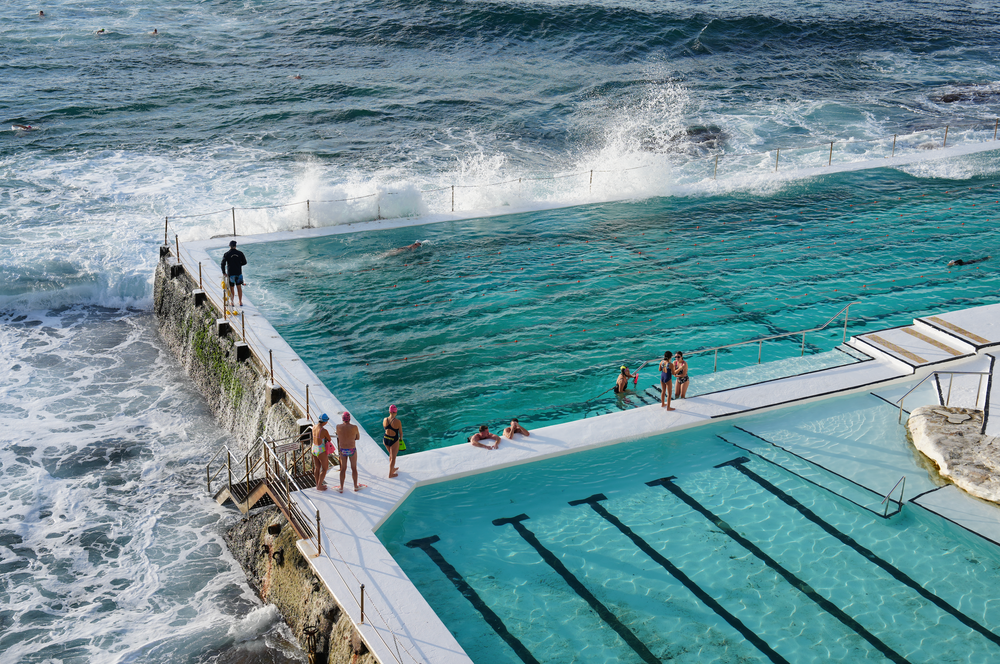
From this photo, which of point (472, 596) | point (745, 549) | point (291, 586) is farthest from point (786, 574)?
point (291, 586)

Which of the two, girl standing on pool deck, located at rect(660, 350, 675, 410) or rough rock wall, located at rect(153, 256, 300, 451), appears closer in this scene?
girl standing on pool deck, located at rect(660, 350, 675, 410)

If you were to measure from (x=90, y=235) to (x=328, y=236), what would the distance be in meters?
7.17

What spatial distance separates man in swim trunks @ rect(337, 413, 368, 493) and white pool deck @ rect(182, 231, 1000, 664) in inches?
6.9

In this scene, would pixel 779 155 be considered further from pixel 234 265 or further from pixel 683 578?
pixel 683 578

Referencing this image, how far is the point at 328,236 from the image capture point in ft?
66.4

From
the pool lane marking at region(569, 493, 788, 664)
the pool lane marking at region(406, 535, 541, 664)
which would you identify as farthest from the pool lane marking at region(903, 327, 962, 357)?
the pool lane marking at region(406, 535, 541, 664)

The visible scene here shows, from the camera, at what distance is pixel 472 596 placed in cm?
912

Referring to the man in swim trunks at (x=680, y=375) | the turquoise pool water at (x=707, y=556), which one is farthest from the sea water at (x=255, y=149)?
the man in swim trunks at (x=680, y=375)

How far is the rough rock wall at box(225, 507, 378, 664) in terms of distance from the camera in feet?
28.1

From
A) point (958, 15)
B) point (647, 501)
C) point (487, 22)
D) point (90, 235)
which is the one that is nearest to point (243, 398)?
point (647, 501)

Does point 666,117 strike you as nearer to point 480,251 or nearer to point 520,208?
point 520,208

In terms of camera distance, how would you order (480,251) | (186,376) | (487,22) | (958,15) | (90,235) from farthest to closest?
(958,15), (487,22), (90,235), (480,251), (186,376)

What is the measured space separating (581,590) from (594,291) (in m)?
9.04

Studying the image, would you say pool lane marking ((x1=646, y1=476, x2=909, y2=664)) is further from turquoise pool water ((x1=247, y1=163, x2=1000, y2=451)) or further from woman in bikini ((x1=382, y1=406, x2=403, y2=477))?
woman in bikini ((x1=382, y1=406, x2=403, y2=477))
